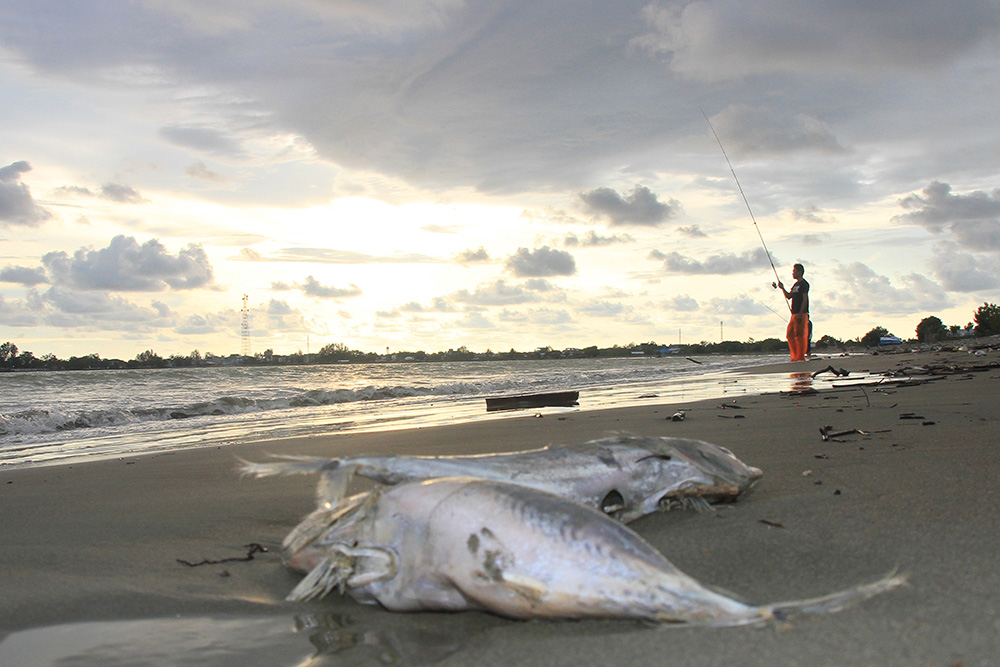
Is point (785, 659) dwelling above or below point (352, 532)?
below

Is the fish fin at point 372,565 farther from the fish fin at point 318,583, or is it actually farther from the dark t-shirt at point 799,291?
the dark t-shirt at point 799,291

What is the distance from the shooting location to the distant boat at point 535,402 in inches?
382

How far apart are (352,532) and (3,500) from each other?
11.2 feet

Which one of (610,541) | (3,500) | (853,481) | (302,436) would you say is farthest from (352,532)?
(302,436)

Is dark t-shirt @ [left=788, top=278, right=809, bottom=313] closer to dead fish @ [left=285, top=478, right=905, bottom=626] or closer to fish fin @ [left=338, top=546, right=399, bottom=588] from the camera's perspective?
dead fish @ [left=285, top=478, right=905, bottom=626]

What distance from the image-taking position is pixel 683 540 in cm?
219

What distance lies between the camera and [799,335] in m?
16.1

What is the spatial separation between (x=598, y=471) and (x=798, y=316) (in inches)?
579

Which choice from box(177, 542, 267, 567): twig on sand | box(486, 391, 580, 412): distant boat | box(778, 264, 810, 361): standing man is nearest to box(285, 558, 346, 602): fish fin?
box(177, 542, 267, 567): twig on sand

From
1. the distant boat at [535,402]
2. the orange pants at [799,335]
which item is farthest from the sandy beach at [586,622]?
the orange pants at [799,335]

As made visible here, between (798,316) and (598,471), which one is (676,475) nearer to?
(598,471)

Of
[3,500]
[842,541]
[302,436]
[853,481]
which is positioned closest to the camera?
[842,541]

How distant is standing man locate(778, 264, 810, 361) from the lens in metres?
14.5

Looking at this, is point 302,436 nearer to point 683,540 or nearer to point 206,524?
point 206,524
